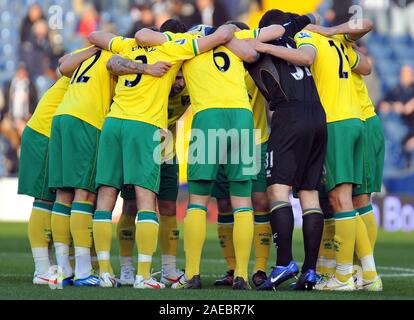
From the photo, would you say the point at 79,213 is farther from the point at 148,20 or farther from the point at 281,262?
the point at 148,20

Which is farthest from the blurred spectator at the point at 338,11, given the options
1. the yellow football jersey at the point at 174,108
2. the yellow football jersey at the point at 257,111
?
the yellow football jersey at the point at 174,108

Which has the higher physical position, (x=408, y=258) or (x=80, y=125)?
(x=80, y=125)

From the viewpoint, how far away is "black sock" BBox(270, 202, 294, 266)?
827cm

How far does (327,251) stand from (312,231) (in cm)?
87

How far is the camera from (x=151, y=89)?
336 inches

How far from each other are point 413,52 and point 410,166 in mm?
2840

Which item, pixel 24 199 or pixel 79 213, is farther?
pixel 24 199

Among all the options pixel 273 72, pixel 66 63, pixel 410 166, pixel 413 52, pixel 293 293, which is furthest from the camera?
pixel 413 52

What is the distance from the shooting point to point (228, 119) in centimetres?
844

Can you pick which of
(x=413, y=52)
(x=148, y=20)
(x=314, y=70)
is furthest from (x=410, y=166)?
(x=314, y=70)

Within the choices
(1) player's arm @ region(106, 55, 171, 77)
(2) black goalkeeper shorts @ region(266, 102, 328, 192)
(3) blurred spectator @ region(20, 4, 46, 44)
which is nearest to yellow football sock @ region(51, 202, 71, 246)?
(1) player's arm @ region(106, 55, 171, 77)

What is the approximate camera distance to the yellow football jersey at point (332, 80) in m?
8.72

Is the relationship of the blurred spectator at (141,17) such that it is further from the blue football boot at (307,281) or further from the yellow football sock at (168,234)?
the blue football boot at (307,281)

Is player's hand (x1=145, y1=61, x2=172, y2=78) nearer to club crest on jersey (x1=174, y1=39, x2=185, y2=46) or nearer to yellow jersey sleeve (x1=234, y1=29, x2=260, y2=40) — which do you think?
club crest on jersey (x1=174, y1=39, x2=185, y2=46)
